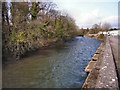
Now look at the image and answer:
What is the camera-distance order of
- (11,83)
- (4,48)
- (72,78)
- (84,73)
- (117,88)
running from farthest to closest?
(4,48), (84,73), (72,78), (11,83), (117,88)

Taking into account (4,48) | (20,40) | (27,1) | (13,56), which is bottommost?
(13,56)

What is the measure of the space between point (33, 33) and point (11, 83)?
239 inches

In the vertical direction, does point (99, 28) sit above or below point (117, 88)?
above

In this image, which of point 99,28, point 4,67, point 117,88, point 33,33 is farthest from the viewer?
point 99,28

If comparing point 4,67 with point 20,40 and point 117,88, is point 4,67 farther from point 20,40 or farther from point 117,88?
point 117,88

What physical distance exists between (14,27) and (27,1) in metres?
4.67

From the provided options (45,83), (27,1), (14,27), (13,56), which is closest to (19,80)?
(45,83)

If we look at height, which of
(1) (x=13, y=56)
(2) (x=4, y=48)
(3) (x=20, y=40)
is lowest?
(1) (x=13, y=56)

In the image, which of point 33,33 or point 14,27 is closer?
point 14,27

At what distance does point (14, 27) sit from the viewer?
28.7ft

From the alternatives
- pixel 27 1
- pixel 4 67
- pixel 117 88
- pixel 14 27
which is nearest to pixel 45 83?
pixel 117 88

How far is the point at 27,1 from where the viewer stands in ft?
39.1

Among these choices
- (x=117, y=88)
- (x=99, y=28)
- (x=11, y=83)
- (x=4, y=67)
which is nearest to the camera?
(x=117, y=88)

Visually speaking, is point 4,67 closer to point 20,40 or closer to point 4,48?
point 4,48
